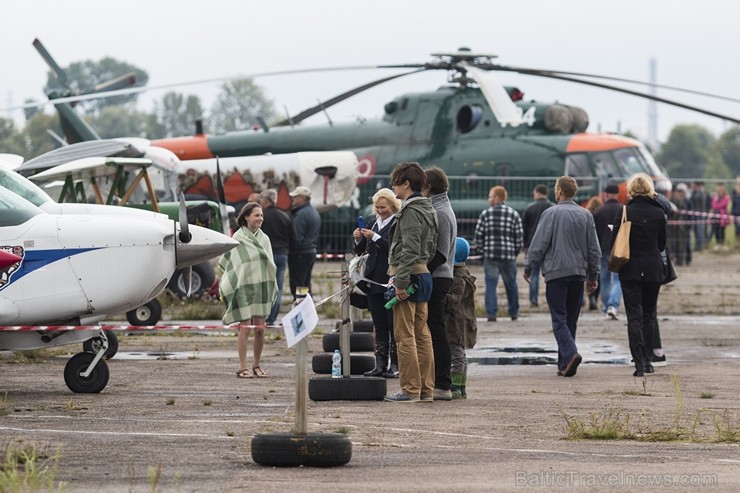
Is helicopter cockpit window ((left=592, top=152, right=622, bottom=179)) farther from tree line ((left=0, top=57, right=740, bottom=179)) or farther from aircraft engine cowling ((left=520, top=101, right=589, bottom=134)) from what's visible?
tree line ((left=0, top=57, right=740, bottom=179))

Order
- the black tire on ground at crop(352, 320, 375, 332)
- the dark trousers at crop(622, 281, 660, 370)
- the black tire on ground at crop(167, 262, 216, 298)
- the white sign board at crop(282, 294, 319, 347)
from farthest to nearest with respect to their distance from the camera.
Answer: the black tire on ground at crop(167, 262, 216, 298), the black tire on ground at crop(352, 320, 375, 332), the dark trousers at crop(622, 281, 660, 370), the white sign board at crop(282, 294, 319, 347)

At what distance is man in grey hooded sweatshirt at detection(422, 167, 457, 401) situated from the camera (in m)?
11.1

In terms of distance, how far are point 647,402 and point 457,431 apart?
94.1 inches

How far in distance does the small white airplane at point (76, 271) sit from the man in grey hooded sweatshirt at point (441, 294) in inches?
81.8

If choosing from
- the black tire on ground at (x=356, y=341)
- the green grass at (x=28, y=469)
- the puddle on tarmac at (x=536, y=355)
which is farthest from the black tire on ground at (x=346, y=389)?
the black tire on ground at (x=356, y=341)

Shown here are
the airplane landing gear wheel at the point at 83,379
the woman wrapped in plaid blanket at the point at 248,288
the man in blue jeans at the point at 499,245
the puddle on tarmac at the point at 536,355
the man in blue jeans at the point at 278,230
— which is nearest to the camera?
the airplane landing gear wheel at the point at 83,379

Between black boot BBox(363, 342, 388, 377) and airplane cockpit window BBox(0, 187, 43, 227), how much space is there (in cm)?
316

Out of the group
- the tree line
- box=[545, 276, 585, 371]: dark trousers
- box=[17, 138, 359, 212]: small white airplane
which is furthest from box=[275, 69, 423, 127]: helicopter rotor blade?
the tree line

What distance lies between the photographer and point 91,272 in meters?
11.4

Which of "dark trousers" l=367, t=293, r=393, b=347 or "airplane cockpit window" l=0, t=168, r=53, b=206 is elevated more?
"airplane cockpit window" l=0, t=168, r=53, b=206

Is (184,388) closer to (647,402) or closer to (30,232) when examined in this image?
Answer: (30,232)

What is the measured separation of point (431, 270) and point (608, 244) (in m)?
8.45

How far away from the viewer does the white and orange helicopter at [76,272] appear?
1123 cm

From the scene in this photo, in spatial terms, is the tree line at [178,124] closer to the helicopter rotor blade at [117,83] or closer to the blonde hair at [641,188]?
the helicopter rotor blade at [117,83]
